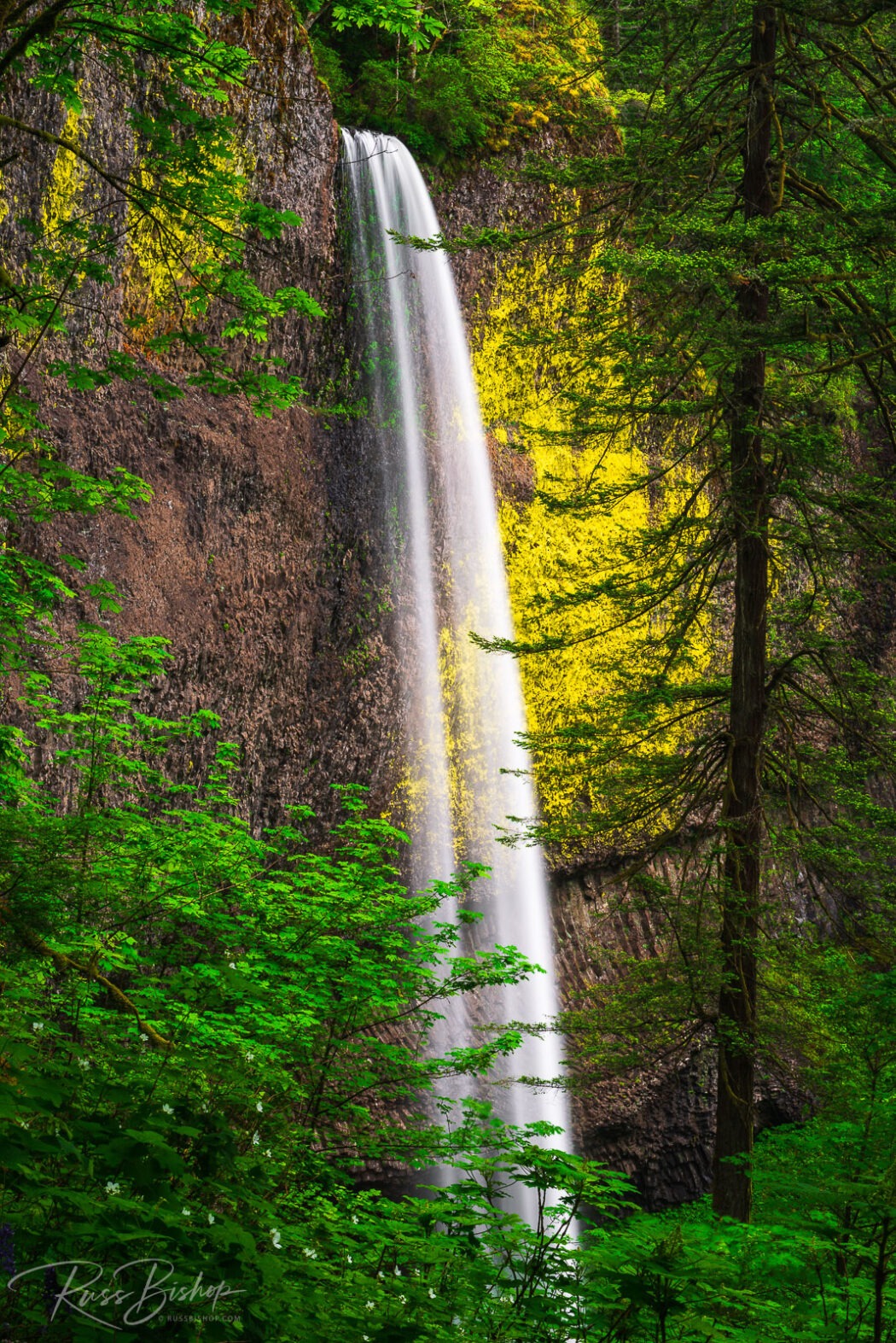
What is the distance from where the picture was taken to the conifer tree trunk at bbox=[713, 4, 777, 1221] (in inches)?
245

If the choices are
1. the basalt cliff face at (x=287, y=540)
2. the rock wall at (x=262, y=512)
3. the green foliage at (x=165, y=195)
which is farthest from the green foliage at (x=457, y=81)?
the green foliage at (x=165, y=195)

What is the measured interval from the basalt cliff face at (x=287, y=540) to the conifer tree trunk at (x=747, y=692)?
2.48 metres

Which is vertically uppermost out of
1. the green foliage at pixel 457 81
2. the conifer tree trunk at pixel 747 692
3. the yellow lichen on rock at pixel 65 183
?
the green foliage at pixel 457 81

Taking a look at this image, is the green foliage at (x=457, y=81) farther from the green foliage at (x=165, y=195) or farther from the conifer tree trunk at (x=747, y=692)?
the green foliage at (x=165, y=195)

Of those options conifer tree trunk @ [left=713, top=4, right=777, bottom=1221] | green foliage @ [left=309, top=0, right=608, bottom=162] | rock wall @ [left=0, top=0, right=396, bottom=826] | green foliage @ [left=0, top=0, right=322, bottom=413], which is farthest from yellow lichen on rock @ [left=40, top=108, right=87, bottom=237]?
conifer tree trunk @ [left=713, top=4, right=777, bottom=1221]

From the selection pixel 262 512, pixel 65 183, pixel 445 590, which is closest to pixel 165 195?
pixel 65 183

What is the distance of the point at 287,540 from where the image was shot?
10.8m

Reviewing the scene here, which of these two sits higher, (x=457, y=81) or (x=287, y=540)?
(x=457, y=81)

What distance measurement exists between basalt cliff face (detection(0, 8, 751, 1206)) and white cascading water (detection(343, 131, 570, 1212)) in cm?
29

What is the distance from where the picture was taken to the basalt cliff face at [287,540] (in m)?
9.23

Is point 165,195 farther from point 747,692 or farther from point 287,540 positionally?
point 287,540

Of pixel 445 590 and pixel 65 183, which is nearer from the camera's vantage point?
pixel 65 183

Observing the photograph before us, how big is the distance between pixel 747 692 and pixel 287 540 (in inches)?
214

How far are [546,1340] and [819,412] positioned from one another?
17.5 ft
